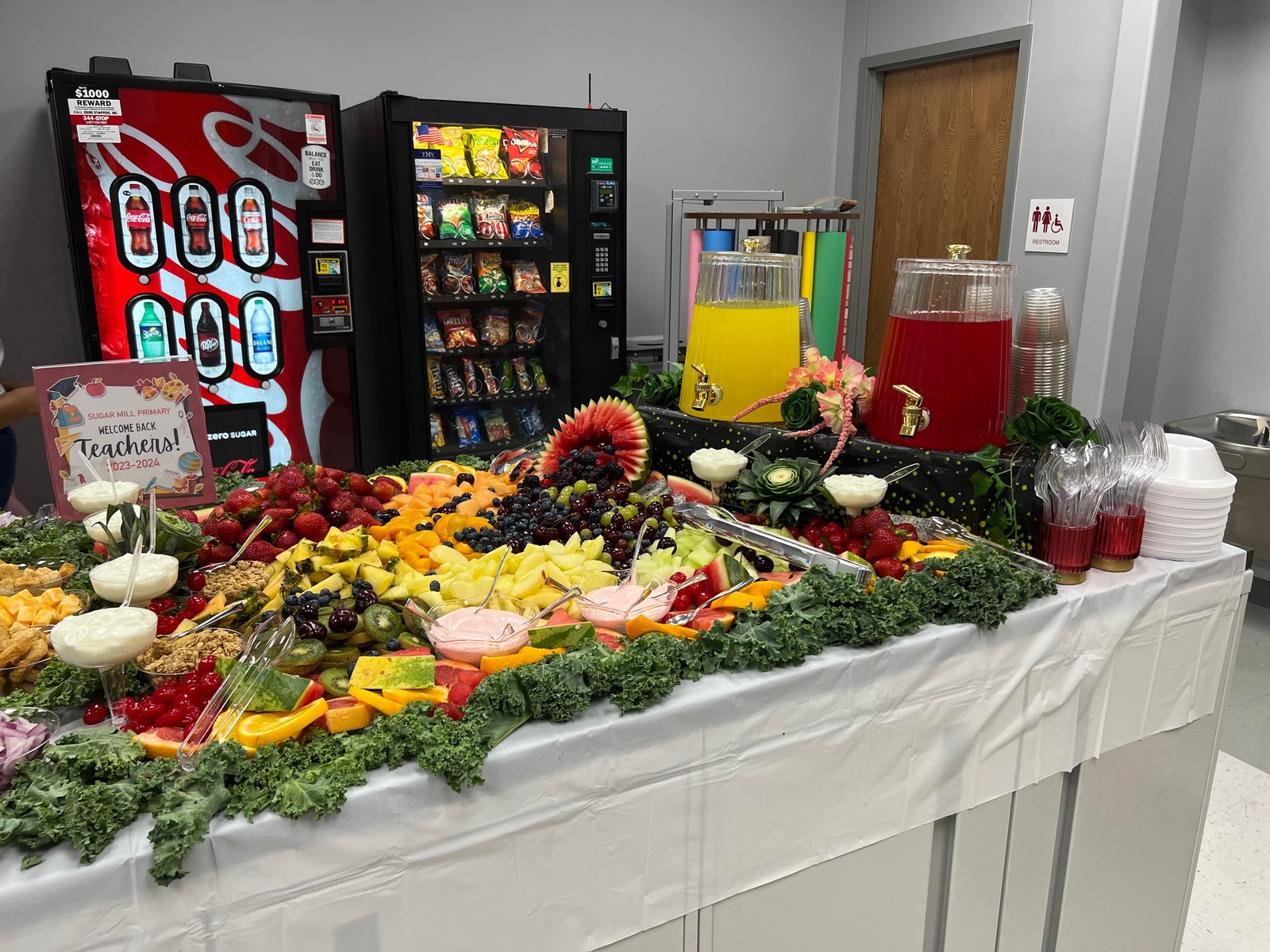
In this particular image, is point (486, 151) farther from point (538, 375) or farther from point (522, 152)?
point (538, 375)

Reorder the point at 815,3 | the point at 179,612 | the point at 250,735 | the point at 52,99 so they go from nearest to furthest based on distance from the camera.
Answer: the point at 250,735 < the point at 179,612 < the point at 52,99 < the point at 815,3

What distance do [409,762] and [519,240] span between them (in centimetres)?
318

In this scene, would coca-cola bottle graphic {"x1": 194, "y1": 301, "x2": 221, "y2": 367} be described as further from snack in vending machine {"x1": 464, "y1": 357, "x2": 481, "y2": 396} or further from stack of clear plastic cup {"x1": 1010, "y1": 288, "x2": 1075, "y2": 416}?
stack of clear plastic cup {"x1": 1010, "y1": 288, "x2": 1075, "y2": 416}

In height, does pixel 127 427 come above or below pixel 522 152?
below

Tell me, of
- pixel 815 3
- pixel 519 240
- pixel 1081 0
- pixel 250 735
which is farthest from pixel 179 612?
pixel 815 3

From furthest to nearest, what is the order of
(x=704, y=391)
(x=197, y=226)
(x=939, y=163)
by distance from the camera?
1. (x=939, y=163)
2. (x=197, y=226)
3. (x=704, y=391)

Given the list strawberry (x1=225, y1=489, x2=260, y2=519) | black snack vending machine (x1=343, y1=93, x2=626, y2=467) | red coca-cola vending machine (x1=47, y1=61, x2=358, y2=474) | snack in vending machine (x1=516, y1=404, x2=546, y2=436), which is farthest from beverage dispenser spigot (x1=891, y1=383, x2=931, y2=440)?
snack in vending machine (x1=516, y1=404, x2=546, y2=436)

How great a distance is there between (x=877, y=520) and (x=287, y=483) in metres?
1.19

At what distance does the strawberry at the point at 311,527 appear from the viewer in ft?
5.90

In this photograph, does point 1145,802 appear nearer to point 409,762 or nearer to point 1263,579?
point 409,762

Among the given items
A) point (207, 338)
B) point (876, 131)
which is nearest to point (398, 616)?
point (207, 338)

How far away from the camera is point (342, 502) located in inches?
75.5

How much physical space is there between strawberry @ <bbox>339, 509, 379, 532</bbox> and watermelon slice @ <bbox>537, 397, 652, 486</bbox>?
434 millimetres

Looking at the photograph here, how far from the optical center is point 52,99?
311 cm
